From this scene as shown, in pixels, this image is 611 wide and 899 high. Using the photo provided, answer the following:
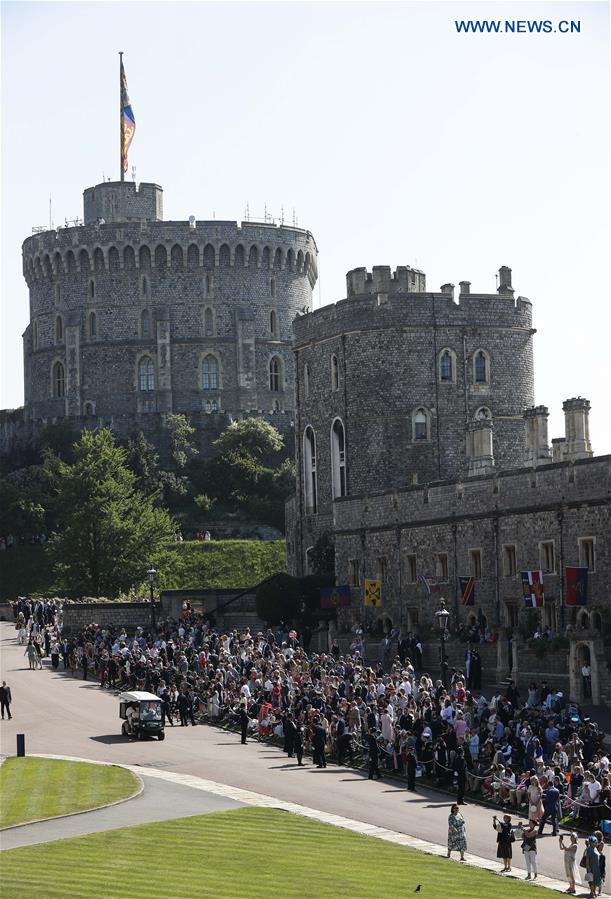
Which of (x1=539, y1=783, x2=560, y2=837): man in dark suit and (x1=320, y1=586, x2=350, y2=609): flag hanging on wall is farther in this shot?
(x1=320, y1=586, x2=350, y2=609): flag hanging on wall

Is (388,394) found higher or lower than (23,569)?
higher

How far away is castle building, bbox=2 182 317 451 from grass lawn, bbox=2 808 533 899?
83.9 m

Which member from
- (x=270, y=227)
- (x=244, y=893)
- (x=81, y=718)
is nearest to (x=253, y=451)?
(x=270, y=227)

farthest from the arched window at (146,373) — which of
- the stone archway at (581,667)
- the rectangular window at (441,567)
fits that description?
the stone archway at (581,667)

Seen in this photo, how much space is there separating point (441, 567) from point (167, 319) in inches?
2527

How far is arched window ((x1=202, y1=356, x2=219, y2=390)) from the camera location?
118062 mm

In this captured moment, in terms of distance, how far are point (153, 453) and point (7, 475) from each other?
908cm

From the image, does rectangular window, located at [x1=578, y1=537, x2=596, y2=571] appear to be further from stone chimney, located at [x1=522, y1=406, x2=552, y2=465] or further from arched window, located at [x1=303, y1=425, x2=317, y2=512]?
arched window, located at [x1=303, y1=425, x2=317, y2=512]

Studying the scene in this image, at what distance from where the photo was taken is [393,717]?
38375mm

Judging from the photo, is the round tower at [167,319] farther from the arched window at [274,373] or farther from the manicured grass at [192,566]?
the manicured grass at [192,566]

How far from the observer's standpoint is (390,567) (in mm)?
59031

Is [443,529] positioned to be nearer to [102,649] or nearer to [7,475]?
[102,649]

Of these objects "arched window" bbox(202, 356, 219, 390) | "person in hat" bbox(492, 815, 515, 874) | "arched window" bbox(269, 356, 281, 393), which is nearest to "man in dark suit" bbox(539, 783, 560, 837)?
"person in hat" bbox(492, 815, 515, 874)

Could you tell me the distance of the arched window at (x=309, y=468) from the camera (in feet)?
239
